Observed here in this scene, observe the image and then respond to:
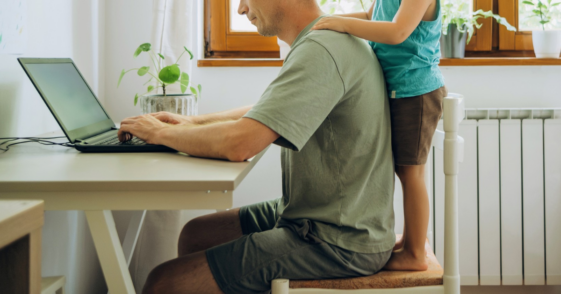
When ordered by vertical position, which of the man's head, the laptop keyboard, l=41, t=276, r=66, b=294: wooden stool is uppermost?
the man's head

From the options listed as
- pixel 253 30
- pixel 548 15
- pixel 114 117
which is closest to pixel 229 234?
pixel 114 117

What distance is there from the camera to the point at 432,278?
3.62 feet

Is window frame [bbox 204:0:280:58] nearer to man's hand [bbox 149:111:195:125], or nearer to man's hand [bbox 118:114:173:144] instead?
man's hand [bbox 149:111:195:125]

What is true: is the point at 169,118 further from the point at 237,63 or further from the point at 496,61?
the point at 496,61

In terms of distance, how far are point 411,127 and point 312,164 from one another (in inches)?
10.8

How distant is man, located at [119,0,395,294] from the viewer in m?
0.99

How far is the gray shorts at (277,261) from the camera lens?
1.04 meters

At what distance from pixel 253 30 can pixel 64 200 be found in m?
1.50

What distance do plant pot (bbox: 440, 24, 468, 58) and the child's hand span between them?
1.10 m

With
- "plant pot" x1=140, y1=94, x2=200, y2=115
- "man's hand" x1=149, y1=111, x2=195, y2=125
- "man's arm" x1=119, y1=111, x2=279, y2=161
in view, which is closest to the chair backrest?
"man's arm" x1=119, y1=111, x2=279, y2=161

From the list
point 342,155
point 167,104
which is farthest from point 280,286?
point 167,104

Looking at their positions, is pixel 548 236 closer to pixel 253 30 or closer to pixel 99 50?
pixel 253 30

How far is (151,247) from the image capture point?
6.24ft

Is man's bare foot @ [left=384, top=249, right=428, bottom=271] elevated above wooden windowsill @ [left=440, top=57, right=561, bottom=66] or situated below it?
below
